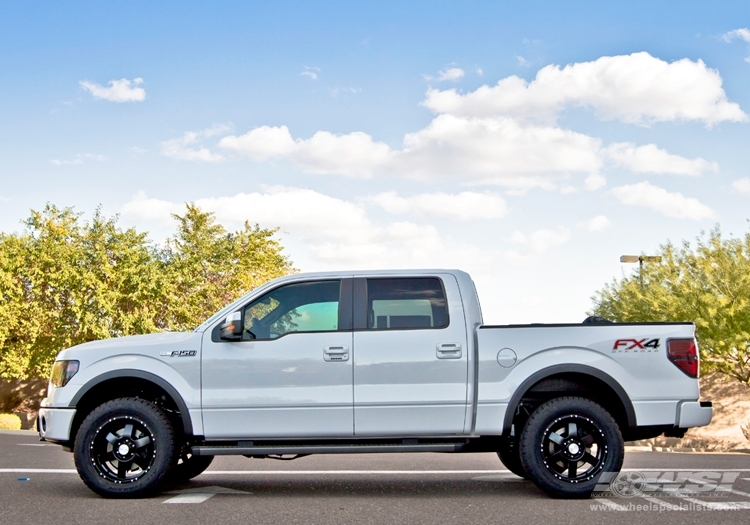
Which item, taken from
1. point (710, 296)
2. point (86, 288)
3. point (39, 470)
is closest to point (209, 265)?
point (86, 288)

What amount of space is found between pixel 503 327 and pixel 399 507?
1867mm

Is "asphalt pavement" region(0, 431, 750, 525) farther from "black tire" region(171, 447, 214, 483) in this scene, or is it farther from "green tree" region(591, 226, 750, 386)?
"green tree" region(591, 226, 750, 386)

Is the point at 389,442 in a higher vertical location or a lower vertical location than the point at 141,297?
lower

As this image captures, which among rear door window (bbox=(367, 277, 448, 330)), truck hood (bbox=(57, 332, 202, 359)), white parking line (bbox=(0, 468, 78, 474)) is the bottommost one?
white parking line (bbox=(0, 468, 78, 474))

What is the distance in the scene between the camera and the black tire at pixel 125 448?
8312mm

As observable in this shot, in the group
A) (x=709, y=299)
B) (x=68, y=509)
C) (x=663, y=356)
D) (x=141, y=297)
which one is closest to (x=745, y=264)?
Answer: (x=709, y=299)

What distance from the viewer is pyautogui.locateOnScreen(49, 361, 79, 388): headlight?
855 centimetres

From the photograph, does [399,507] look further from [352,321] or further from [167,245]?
[167,245]

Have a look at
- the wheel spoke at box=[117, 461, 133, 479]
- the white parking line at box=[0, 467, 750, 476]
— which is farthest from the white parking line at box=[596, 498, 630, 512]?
the wheel spoke at box=[117, 461, 133, 479]

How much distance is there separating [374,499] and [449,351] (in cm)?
155

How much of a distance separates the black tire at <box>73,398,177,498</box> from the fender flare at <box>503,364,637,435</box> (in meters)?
3.08

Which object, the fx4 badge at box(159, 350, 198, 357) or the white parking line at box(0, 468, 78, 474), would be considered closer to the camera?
the fx4 badge at box(159, 350, 198, 357)

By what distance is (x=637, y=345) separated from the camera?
27.2 feet

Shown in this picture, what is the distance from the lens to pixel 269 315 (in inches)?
337
